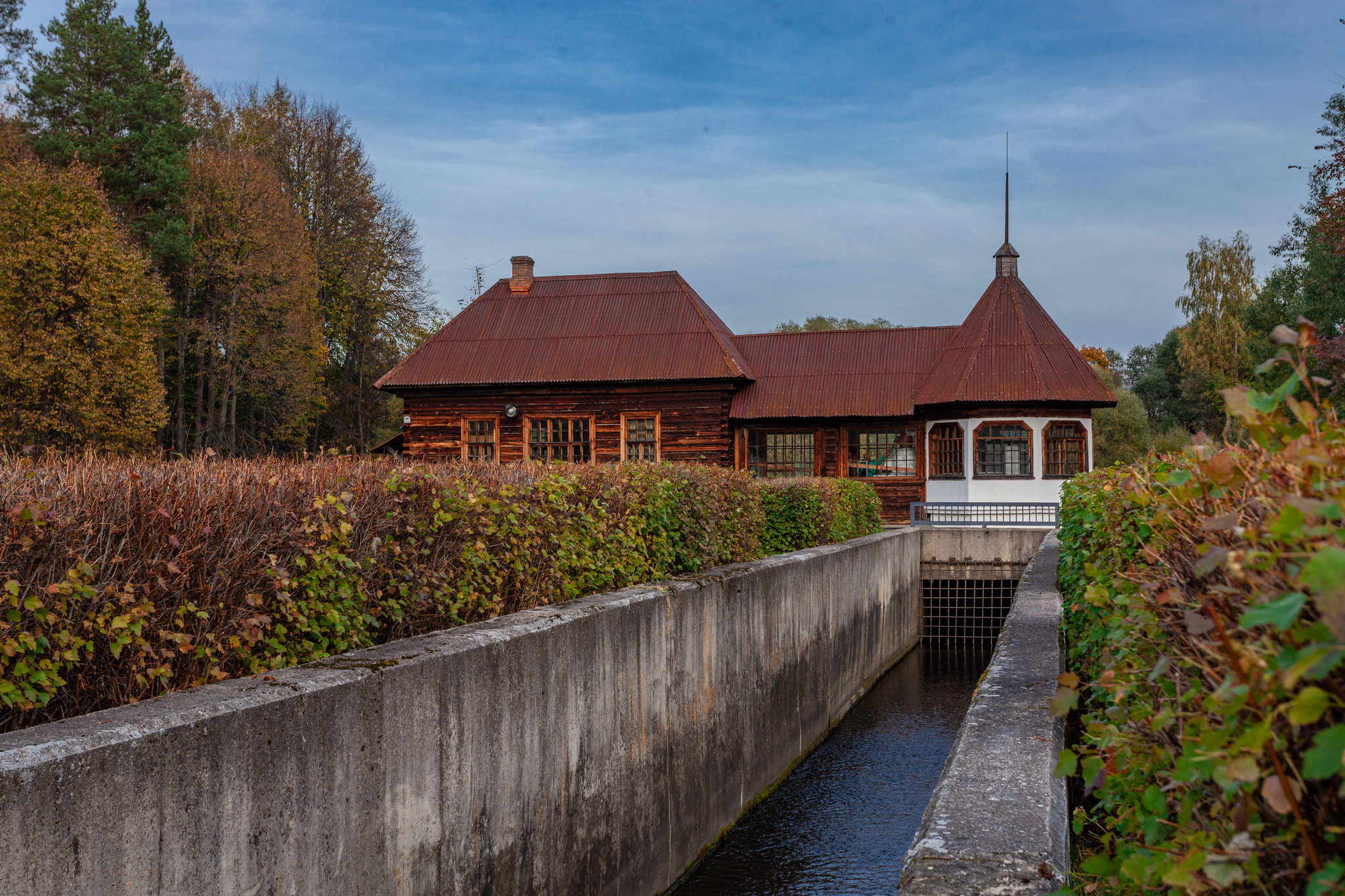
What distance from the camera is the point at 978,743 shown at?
4016mm

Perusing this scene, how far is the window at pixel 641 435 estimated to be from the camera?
2769 cm

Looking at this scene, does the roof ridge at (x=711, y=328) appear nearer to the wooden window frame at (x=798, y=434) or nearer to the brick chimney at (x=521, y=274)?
the wooden window frame at (x=798, y=434)

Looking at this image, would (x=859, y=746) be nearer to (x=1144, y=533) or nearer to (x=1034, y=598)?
(x=1034, y=598)

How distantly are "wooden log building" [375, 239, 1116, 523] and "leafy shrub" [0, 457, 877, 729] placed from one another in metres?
19.7

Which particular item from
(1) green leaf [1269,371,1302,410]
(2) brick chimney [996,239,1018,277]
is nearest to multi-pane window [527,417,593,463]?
(2) brick chimney [996,239,1018,277]

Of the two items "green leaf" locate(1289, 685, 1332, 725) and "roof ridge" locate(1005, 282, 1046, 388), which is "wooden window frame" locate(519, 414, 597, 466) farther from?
"green leaf" locate(1289, 685, 1332, 725)

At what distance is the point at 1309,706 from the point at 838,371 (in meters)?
28.3

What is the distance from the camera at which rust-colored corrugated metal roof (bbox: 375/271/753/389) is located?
27734mm

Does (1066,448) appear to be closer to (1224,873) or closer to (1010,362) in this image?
(1010,362)

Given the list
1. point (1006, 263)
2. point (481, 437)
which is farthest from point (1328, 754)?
point (1006, 263)

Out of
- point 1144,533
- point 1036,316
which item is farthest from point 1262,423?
point 1036,316

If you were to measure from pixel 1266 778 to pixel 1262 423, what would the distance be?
54cm

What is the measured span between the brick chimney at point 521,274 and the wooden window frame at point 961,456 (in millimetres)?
12889

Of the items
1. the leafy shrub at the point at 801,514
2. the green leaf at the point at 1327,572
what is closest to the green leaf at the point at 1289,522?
the green leaf at the point at 1327,572
